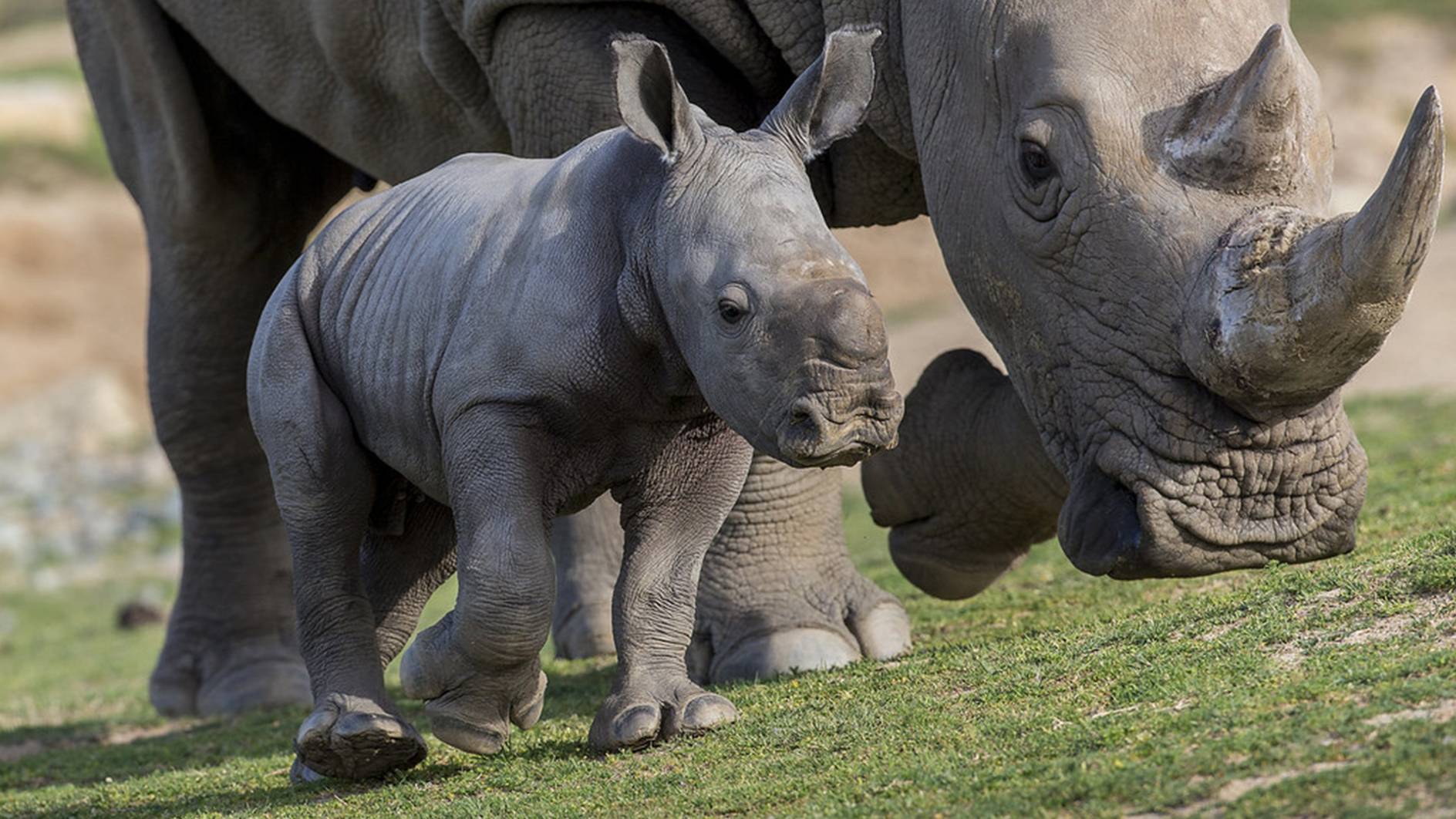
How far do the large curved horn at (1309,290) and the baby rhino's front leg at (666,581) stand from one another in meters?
1.09

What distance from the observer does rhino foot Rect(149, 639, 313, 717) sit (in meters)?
8.26

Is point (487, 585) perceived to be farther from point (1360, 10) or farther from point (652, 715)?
point (1360, 10)

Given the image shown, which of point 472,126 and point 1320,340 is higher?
point 472,126

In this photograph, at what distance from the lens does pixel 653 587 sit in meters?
4.84

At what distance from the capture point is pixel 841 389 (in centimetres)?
414

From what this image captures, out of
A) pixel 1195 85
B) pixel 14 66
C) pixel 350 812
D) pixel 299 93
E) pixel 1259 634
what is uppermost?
pixel 14 66

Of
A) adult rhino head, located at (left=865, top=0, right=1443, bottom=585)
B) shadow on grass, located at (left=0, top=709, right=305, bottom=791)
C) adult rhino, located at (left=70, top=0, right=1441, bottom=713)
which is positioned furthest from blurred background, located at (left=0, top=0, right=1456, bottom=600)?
adult rhino head, located at (left=865, top=0, right=1443, bottom=585)

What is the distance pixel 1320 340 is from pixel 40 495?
16.4 meters

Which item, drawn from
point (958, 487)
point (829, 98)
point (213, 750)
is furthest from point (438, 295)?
point (213, 750)

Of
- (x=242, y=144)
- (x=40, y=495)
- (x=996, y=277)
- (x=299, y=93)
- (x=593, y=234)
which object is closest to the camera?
(x=593, y=234)

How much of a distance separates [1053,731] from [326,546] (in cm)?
169

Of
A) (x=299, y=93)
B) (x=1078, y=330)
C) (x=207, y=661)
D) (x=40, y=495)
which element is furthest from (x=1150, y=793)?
(x=40, y=495)

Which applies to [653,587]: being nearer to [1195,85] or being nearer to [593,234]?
[593,234]

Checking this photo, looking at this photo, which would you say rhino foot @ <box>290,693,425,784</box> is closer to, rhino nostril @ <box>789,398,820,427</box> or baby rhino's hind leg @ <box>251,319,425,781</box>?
baby rhino's hind leg @ <box>251,319,425,781</box>
